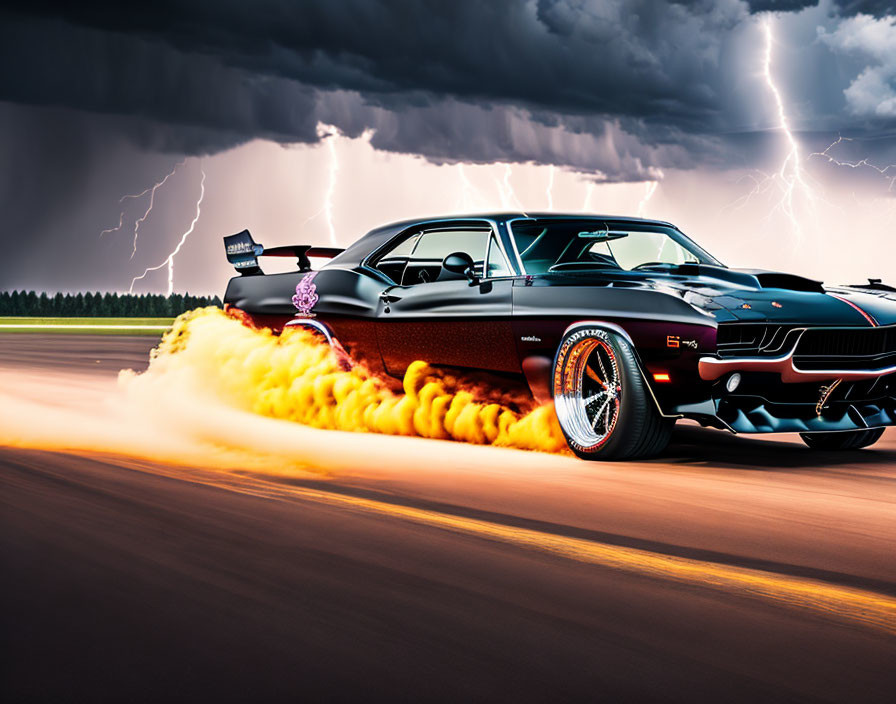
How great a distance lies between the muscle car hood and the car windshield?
46 cm

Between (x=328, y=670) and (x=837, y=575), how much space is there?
73.9 inches

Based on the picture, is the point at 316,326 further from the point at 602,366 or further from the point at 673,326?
the point at 673,326

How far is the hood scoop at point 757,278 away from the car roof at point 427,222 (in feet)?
3.03

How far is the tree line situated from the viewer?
75.5 meters

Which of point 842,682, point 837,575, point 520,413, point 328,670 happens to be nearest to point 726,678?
point 842,682

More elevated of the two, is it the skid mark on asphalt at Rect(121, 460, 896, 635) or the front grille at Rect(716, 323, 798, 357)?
the front grille at Rect(716, 323, 798, 357)

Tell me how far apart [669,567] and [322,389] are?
200 inches

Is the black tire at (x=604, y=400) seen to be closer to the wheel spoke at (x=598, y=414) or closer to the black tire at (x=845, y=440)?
the wheel spoke at (x=598, y=414)

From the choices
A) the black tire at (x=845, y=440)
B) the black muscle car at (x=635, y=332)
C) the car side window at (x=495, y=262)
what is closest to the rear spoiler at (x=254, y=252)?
the black muscle car at (x=635, y=332)

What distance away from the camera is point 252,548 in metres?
4.19

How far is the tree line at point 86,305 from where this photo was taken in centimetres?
7550

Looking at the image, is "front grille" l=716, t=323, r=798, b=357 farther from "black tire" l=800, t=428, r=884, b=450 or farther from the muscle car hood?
"black tire" l=800, t=428, r=884, b=450

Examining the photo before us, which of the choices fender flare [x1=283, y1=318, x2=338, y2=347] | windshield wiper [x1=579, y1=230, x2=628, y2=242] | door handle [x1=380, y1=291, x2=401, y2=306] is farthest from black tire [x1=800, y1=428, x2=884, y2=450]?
fender flare [x1=283, y1=318, x2=338, y2=347]

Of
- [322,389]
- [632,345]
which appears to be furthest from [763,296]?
[322,389]
